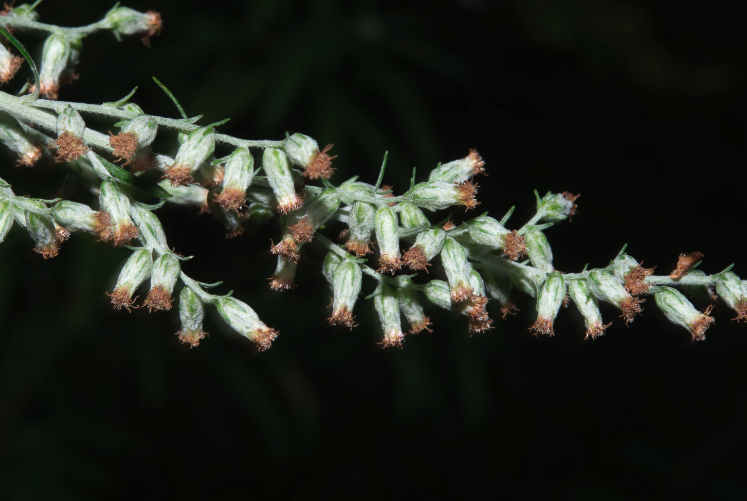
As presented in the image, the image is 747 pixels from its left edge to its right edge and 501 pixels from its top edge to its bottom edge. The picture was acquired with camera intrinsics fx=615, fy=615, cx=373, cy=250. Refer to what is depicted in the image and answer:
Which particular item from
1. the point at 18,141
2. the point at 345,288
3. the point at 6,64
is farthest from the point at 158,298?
the point at 6,64

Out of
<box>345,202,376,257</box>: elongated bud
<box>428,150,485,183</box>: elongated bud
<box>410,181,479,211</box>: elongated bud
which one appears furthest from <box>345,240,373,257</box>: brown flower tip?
<box>428,150,485,183</box>: elongated bud

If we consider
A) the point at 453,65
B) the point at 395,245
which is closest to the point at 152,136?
the point at 395,245

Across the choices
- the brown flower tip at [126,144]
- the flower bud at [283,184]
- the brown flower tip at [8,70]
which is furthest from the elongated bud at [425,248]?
the brown flower tip at [8,70]

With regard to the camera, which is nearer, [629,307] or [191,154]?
[191,154]

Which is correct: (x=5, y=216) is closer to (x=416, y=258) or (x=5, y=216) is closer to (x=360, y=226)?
(x=360, y=226)

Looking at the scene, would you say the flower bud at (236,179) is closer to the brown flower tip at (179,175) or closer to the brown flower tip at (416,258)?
the brown flower tip at (179,175)
